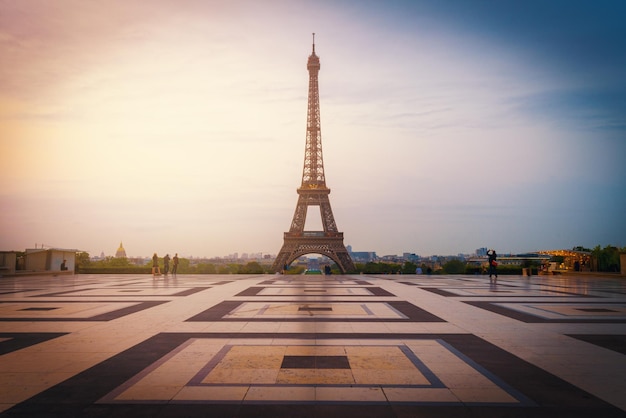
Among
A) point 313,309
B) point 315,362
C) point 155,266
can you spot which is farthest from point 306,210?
point 315,362

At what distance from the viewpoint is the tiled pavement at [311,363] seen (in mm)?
4410

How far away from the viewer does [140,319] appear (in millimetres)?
9758

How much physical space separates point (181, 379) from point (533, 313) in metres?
9.18

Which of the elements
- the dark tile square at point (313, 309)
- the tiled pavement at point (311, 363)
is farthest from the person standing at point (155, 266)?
the dark tile square at point (313, 309)

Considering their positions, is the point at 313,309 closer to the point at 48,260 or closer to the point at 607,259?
the point at 48,260

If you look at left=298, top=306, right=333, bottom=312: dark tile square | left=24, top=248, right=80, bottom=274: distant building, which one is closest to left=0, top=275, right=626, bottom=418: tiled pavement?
left=298, top=306, right=333, bottom=312: dark tile square

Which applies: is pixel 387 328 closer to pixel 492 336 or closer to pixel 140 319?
pixel 492 336

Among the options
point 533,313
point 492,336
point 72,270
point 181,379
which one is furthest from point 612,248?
point 72,270

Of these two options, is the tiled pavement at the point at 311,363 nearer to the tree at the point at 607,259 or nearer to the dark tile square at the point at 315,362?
the dark tile square at the point at 315,362

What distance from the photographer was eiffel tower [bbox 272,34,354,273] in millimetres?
56562

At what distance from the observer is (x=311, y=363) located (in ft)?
19.6

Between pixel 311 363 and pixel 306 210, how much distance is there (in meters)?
56.6

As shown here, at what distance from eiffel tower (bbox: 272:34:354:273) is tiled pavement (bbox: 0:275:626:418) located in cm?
4539

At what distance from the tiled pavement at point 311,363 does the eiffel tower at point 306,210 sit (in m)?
45.4
